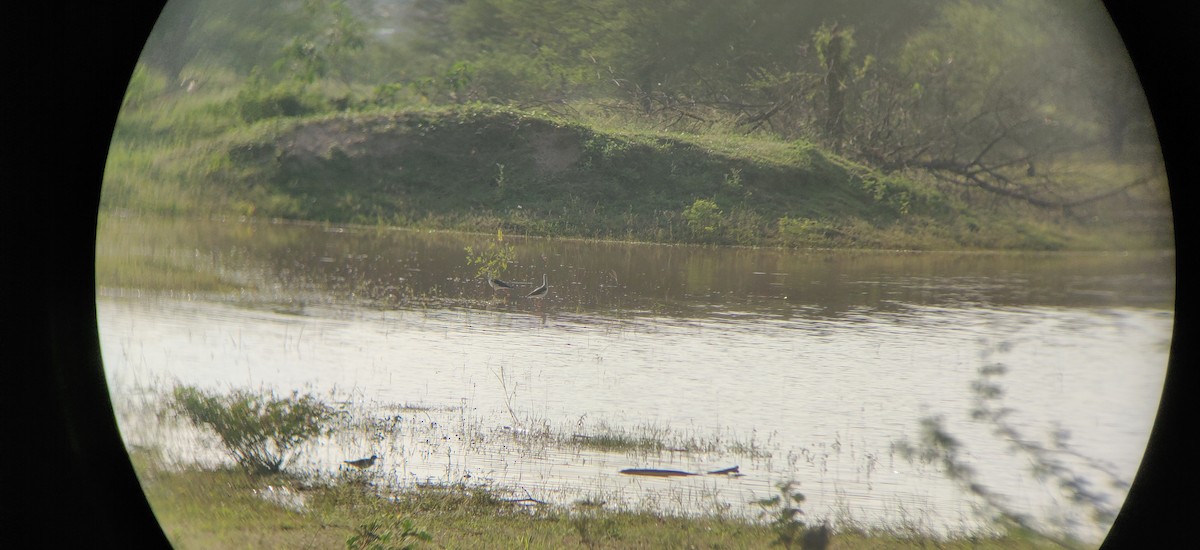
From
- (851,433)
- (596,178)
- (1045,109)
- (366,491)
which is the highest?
(1045,109)

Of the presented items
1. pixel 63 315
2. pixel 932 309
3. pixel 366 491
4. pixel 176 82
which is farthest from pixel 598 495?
pixel 176 82

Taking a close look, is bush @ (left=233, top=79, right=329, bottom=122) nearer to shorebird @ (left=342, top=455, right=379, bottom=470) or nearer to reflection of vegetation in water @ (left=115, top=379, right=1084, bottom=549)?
reflection of vegetation in water @ (left=115, top=379, right=1084, bottom=549)

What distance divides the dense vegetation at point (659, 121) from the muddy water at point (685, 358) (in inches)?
7.5

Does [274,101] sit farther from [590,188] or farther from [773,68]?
[773,68]

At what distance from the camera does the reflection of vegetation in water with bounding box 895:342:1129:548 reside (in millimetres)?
4027

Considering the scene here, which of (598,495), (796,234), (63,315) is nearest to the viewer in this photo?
(63,315)

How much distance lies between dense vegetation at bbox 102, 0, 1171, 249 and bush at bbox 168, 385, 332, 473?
1.06m

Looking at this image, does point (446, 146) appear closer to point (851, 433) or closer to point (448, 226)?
point (448, 226)

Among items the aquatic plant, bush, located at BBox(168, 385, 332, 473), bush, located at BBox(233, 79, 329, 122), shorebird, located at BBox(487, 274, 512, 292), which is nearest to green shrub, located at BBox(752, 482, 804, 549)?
the aquatic plant

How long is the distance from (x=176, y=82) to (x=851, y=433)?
414cm

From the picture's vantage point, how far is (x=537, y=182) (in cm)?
464

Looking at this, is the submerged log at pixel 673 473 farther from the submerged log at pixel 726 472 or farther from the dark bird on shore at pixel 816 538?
the dark bird on shore at pixel 816 538

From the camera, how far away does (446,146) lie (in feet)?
15.8

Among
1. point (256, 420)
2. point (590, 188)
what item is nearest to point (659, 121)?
point (590, 188)
